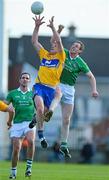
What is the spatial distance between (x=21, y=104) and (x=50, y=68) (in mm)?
1352

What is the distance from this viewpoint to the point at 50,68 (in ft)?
89.2

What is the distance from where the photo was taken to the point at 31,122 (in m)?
27.4

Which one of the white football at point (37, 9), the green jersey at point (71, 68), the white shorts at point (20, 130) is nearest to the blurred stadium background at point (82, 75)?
the green jersey at point (71, 68)

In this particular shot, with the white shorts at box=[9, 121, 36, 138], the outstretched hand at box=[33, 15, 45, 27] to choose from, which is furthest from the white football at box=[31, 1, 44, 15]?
the white shorts at box=[9, 121, 36, 138]

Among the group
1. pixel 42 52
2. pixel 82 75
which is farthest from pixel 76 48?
pixel 82 75

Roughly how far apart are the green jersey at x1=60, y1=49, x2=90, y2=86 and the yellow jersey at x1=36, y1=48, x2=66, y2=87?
0.72 meters

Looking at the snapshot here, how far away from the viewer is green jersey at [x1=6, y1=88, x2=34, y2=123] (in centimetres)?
2786

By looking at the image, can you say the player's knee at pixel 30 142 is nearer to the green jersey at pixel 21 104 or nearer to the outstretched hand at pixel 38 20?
the green jersey at pixel 21 104

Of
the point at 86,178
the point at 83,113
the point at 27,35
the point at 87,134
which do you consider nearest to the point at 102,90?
the point at 83,113

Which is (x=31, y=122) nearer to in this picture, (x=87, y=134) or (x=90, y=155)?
(x=90, y=155)

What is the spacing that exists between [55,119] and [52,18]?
3142 centimetres

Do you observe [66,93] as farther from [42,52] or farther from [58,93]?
[42,52]

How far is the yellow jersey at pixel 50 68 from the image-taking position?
89.2 ft

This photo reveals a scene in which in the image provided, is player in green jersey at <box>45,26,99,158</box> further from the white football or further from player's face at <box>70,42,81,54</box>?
the white football
